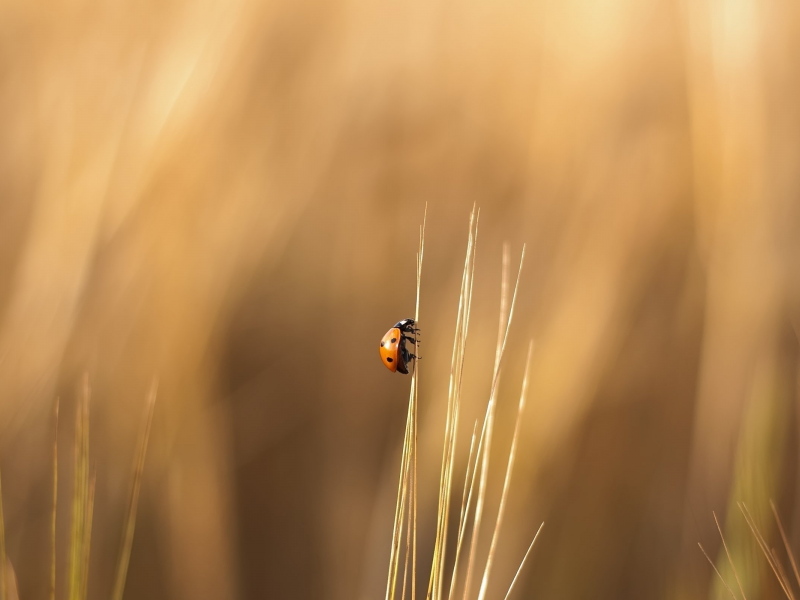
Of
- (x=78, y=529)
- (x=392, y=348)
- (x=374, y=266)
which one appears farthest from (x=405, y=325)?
(x=78, y=529)

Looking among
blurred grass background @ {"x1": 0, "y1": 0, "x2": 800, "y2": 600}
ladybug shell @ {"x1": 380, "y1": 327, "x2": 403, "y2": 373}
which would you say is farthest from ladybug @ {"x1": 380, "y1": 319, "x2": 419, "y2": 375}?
blurred grass background @ {"x1": 0, "y1": 0, "x2": 800, "y2": 600}

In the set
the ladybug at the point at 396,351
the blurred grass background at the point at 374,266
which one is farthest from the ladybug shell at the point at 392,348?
the blurred grass background at the point at 374,266

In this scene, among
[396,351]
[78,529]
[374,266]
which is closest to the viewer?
[78,529]

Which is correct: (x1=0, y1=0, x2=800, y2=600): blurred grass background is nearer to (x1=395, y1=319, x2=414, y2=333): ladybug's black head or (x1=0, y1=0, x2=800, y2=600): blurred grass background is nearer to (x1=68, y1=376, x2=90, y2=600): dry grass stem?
(x1=395, y1=319, x2=414, y2=333): ladybug's black head

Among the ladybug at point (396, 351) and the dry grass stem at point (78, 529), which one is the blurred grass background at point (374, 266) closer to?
the ladybug at point (396, 351)

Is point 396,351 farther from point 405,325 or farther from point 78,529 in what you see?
point 78,529

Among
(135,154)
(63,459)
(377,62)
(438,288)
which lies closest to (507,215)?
(438,288)
